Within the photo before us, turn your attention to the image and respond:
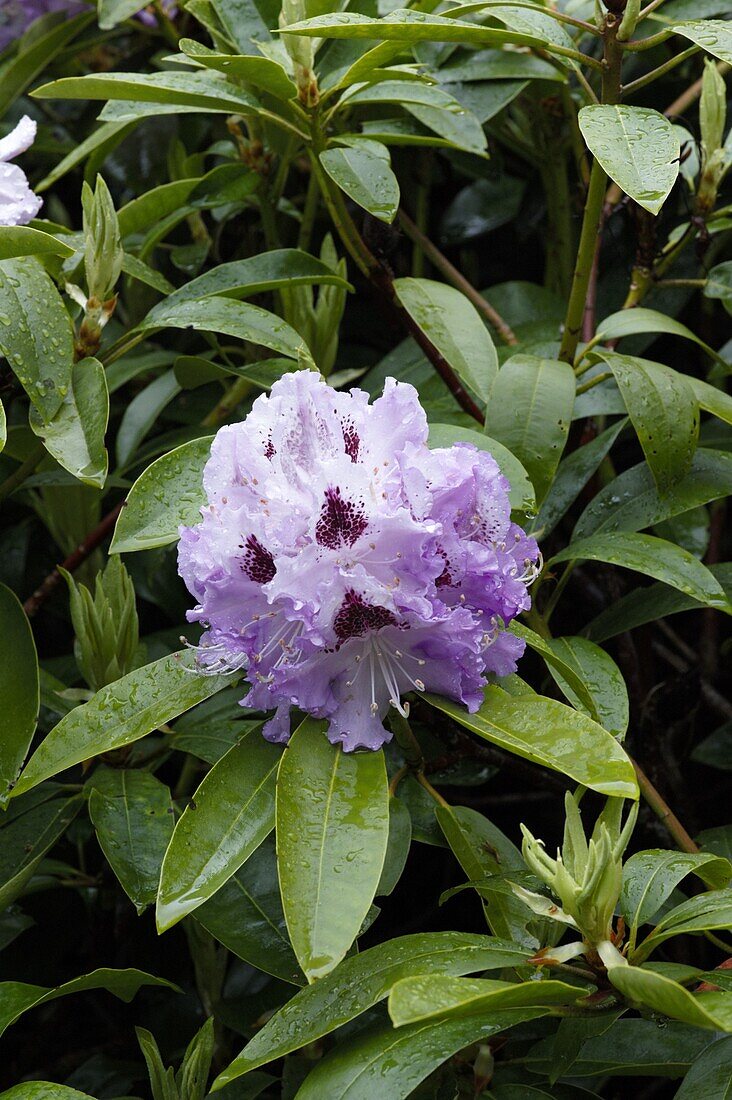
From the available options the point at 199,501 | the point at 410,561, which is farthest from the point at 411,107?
the point at 410,561

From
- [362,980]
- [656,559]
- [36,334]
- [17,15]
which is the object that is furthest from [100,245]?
[17,15]

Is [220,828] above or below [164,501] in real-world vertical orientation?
below

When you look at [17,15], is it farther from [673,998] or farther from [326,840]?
[673,998]

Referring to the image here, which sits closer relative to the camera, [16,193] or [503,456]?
[503,456]

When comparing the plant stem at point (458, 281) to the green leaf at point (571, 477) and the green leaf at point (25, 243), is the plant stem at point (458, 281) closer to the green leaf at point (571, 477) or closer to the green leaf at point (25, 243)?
the green leaf at point (571, 477)

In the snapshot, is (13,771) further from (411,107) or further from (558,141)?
(558,141)

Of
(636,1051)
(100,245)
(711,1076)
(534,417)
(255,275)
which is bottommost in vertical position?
(636,1051)

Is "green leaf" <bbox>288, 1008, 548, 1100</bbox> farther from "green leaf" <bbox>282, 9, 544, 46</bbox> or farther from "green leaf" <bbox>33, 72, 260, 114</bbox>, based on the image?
"green leaf" <bbox>33, 72, 260, 114</bbox>
